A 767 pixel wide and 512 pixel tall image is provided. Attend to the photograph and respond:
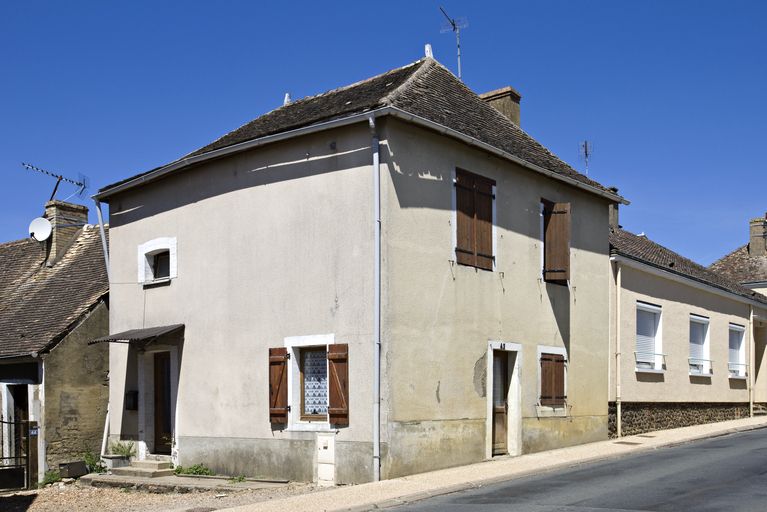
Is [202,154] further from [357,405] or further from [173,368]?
[357,405]

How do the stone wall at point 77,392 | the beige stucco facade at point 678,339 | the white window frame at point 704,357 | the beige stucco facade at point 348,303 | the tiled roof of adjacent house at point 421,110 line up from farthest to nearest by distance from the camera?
the white window frame at point 704,357, the beige stucco facade at point 678,339, the stone wall at point 77,392, the tiled roof of adjacent house at point 421,110, the beige stucco facade at point 348,303

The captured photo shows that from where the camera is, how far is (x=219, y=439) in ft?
49.7

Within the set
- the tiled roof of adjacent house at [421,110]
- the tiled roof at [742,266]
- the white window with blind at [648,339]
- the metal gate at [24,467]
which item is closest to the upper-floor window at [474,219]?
the tiled roof of adjacent house at [421,110]

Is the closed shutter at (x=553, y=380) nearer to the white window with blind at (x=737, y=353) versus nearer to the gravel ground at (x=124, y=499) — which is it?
the gravel ground at (x=124, y=499)

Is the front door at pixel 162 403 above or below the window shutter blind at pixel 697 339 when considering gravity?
below

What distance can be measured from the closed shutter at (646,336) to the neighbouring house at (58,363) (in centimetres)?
1193

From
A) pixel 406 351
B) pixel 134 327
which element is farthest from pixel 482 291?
pixel 134 327

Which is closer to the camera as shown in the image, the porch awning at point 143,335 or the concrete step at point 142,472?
the concrete step at point 142,472

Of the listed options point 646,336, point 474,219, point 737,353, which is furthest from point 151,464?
point 737,353

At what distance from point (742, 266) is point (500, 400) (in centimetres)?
2206

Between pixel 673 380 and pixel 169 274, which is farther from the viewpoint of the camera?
pixel 673 380

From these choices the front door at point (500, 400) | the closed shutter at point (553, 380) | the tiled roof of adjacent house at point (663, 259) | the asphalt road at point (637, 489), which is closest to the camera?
the asphalt road at point (637, 489)

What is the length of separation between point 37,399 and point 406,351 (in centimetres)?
839

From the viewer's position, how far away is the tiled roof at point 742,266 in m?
→ 33.2
